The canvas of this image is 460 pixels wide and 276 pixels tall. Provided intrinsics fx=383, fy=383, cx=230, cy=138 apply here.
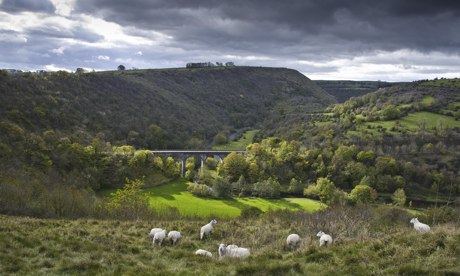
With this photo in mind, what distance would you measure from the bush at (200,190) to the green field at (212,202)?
3.53 ft

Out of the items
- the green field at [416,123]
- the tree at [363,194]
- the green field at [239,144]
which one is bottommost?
the green field at [239,144]

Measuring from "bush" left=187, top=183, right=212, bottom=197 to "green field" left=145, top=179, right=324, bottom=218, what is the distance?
1075 mm

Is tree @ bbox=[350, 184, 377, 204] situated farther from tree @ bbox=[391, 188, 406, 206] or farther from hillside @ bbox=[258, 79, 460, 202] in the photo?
hillside @ bbox=[258, 79, 460, 202]

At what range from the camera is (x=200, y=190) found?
267ft

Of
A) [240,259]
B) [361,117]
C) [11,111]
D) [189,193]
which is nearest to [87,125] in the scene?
[11,111]

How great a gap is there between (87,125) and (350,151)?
74.9 metres

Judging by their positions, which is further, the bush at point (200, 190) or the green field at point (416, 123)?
the green field at point (416, 123)

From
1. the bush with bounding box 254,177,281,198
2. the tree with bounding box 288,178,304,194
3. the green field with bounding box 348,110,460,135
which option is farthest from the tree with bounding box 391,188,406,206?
the green field with bounding box 348,110,460,135

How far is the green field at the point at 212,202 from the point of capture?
223ft

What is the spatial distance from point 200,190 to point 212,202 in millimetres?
6433

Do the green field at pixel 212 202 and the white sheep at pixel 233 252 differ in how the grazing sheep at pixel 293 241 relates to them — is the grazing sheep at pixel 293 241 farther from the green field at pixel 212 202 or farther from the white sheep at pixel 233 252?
the green field at pixel 212 202

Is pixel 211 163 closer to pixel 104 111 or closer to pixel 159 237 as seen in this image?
pixel 104 111

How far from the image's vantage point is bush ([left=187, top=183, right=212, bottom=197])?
81.0 m

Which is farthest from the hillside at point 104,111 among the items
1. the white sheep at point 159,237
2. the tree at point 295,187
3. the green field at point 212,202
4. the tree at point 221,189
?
the white sheep at point 159,237
